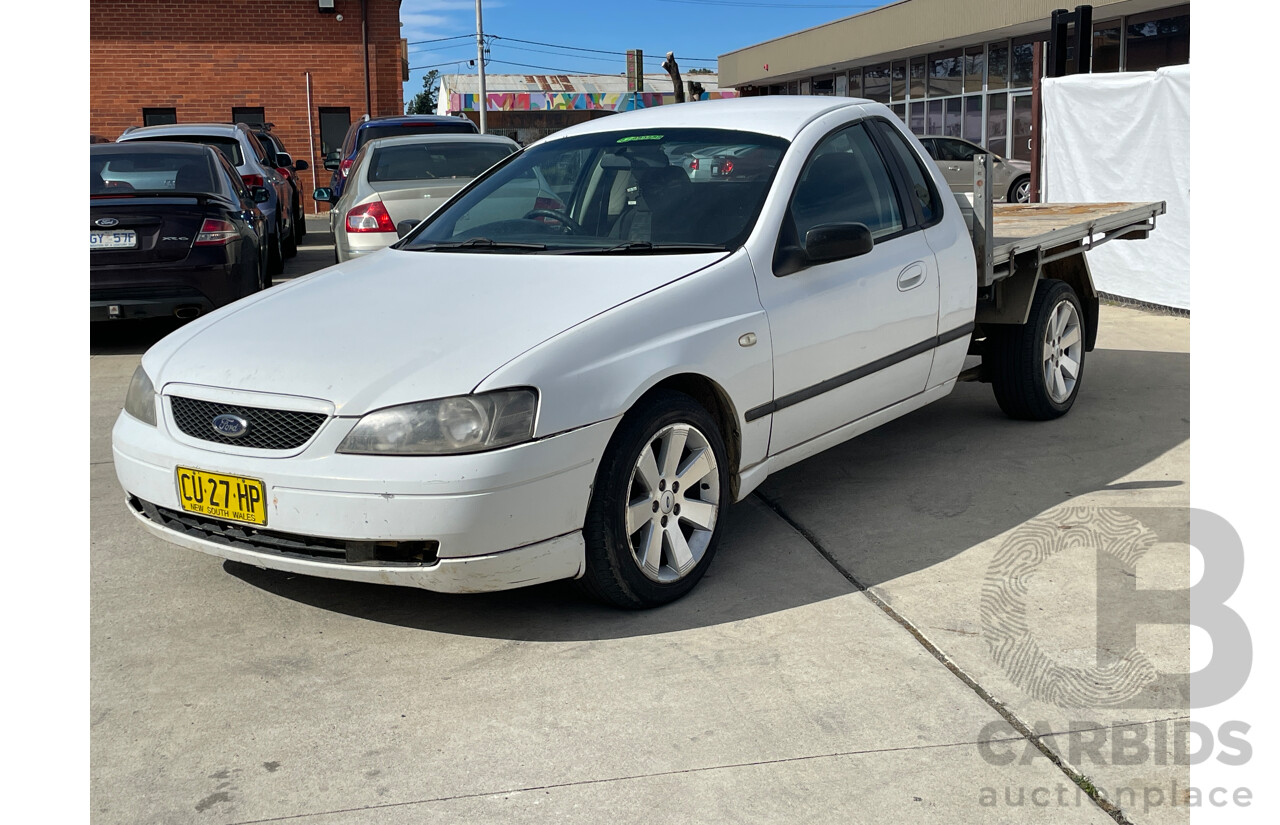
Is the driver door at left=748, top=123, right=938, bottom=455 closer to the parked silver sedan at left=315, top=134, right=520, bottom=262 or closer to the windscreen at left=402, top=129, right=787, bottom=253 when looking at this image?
the windscreen at left=402, top=129, right=787, bottom=253

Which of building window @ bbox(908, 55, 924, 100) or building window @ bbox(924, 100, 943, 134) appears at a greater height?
building window @ bbox(908, 55, 924, 100)

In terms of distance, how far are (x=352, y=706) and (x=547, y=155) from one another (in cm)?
284

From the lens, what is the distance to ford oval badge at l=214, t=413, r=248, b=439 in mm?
3713

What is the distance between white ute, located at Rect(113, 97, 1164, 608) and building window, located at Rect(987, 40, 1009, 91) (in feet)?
69.4

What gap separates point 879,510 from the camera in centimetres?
509

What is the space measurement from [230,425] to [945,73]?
1062 inches

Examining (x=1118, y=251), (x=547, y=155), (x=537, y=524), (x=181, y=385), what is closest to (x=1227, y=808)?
(x=537, y=524)

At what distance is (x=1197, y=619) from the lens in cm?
394

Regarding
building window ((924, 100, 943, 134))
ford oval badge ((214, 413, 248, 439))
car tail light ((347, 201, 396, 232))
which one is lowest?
ford oval badge ((214, 413, 248, 439))

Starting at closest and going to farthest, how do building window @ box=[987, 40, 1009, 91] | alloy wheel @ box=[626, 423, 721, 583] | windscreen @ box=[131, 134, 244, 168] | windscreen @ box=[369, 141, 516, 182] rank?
alloy wheel @ box=[626, 423, 721, 583] < windscreen @ box=[369, 141, 516, 182] < windscreen @ box=[131, 134, 244, 168] < building window @ box=[987, 40, 1009, 91]

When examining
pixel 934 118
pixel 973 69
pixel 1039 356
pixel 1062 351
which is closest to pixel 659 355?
pixel 1039 356

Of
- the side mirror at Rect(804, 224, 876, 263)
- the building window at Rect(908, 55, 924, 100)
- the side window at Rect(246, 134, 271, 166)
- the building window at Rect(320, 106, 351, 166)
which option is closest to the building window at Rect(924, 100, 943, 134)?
the building window at Rect(908, 55, 924, 100)

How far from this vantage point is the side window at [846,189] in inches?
188

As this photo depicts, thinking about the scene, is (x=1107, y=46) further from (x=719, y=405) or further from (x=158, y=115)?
(x=719, y=405)
